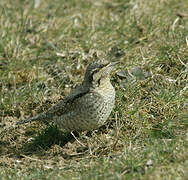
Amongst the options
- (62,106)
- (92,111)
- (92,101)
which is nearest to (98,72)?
(92,101)

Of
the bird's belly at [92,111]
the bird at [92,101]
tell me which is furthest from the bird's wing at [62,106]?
the bird's belly at [92,111]

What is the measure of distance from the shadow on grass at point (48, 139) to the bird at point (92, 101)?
0.31m

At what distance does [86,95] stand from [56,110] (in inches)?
25.9

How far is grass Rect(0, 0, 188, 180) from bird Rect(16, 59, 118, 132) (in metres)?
0.26

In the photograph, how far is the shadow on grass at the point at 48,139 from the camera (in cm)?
625

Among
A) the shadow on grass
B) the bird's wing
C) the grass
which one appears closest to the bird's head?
the bird's wing

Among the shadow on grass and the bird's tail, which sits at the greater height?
the bird's tail

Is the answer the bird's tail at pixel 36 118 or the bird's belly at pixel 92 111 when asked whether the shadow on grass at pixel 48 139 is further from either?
the bird's belly at pixel 92 111

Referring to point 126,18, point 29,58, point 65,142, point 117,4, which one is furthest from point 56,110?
point 117,4

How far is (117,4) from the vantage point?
909cm

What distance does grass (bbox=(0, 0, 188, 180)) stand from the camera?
199 inches

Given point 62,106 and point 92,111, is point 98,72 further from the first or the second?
point 62,106

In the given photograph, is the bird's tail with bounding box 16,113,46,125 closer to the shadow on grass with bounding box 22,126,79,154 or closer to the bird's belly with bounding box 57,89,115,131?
the shadow on grass with bounding box 22,126,79,154

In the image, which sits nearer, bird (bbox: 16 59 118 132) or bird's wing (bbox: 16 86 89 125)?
bird (bbox: 16 59 118 132)
